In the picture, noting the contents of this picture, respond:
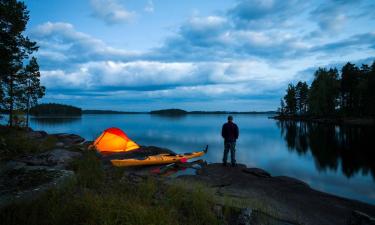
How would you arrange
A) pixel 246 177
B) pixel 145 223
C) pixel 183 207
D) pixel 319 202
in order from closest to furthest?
pixel 145 223 < pixel 183 207 < pixel 319 202 < pixel 246 177

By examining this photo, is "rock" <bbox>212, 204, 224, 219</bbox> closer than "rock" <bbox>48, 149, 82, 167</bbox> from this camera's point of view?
Yes

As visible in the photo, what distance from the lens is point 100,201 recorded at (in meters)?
5.84

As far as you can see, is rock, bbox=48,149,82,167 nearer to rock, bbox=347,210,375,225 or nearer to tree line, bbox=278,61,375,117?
rock, bbox=347,210,375,225

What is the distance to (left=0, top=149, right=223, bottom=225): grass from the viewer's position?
5395 millimetres

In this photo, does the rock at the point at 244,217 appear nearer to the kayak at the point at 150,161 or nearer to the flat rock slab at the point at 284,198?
the flat rock slab at the point at 284,198

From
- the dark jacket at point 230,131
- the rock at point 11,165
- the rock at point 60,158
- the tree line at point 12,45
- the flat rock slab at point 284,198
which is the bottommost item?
the flat rock slab at point 284,198

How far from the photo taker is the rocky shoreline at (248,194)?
7.28 meters

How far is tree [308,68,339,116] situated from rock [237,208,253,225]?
83.8m

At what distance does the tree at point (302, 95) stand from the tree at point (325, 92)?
30.4 m

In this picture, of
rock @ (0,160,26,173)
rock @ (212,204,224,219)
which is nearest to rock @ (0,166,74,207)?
rock @ (0,160,26,173)

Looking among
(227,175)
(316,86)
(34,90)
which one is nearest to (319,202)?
(227,175)

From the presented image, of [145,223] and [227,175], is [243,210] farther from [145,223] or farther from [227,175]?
[227,175]

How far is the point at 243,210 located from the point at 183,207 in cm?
179

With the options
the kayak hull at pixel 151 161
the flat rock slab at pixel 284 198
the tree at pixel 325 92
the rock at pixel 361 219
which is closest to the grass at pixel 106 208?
the flat rock slab at pixel 284 198
